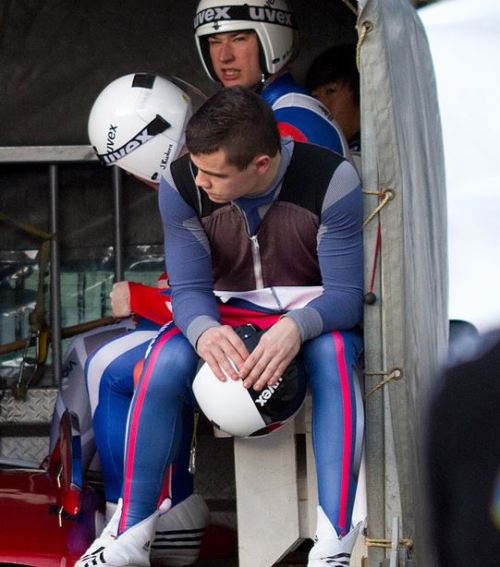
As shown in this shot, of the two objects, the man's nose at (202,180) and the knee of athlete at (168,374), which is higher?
the man's nose at (202,180)

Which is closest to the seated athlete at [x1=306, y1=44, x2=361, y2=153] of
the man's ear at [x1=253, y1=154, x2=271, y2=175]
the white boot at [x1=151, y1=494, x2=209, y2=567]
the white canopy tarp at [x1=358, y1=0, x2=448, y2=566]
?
the white canopy tarp at [x1=358, y1=0, x2=448, y2=566]

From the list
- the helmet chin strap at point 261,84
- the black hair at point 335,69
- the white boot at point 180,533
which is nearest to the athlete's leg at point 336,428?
the white boot at point 180,533

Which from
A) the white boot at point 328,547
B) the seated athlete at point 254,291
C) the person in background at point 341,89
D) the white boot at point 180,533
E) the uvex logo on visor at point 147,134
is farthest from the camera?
the person in background at point 341,89

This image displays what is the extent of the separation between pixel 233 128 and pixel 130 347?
982 millimetres

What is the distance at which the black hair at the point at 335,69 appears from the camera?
4.97m

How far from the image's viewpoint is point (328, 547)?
3400 millimetres

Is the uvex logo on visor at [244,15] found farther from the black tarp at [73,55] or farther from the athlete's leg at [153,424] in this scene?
the athlete's leg at [153,424]

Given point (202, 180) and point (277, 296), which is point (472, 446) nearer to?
point (202, 180)

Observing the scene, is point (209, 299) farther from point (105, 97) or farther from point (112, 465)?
point (105, 97)

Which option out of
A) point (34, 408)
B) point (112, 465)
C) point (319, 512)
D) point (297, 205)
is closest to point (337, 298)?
point (297, 205)

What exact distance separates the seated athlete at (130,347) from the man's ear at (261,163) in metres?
0.76

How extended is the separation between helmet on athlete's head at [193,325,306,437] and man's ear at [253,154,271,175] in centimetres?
42

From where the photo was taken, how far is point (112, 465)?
4.13 meters

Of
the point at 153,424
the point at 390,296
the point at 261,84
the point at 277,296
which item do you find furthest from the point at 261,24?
the point at 153,424
